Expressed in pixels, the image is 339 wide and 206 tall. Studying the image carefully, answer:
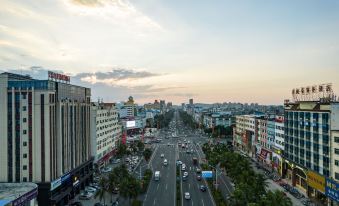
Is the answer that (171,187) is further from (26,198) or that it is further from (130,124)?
(130,124)

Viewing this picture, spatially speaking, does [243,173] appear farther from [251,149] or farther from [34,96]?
[251,149]

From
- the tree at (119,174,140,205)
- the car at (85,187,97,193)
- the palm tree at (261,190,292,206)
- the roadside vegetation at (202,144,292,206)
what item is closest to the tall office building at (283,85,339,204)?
the roadside vegetation at (202,144,292,206)

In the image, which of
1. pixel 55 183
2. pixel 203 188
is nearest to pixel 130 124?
pixel 203 188

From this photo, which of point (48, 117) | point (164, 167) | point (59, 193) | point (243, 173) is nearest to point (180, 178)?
point (164, 167)

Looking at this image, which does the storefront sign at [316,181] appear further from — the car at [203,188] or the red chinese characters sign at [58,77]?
the red chinese characters sign at [58,77]

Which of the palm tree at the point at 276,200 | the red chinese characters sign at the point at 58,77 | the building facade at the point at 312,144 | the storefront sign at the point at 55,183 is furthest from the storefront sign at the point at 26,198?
the building facade at the point at 312,144

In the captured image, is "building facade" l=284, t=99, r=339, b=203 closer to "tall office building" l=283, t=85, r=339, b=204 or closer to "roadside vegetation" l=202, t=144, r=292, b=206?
"tall office building" l=283, t=85, r=339, b=204

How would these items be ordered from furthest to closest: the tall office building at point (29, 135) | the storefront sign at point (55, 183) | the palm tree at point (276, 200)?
the tall office building at point (29, 135), the storefront sign at point (55, 183), the palm tree at point (276, 200)
